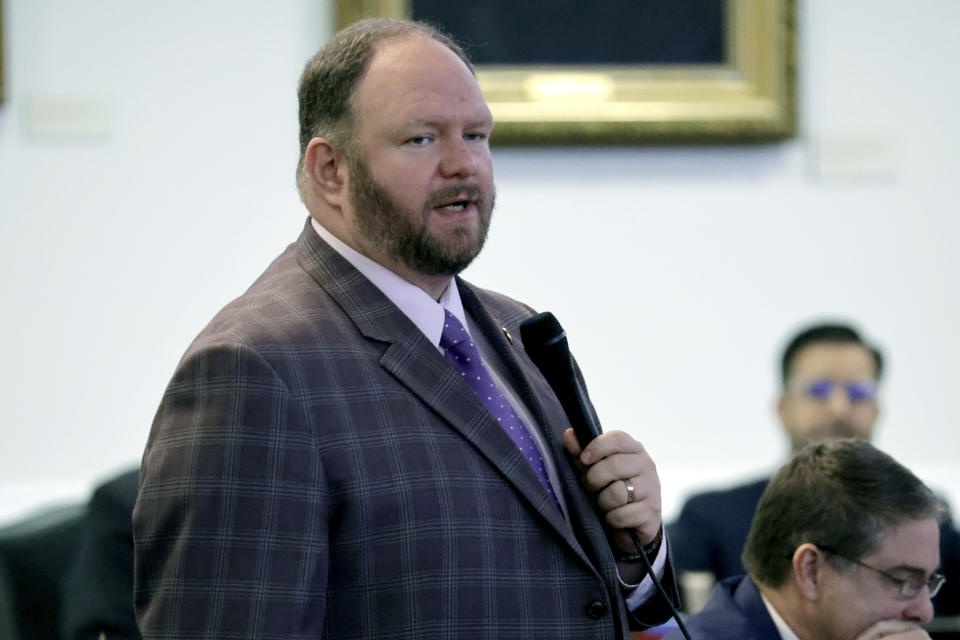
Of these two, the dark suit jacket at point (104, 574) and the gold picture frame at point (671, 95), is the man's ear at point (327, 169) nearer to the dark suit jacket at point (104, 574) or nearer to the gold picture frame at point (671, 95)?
the dark suit jacket at point (104, 574)

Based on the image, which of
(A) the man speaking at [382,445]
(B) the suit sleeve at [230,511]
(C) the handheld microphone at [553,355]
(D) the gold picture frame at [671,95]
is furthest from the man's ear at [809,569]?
(D) the gold picture frame at [671,95]

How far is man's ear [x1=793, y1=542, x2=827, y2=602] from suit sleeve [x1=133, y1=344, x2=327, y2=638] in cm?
128

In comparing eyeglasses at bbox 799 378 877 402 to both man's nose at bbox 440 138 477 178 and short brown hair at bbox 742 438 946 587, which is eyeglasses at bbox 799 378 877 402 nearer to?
short brown hair at bbox 742 438 946 587

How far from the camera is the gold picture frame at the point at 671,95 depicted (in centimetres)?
370

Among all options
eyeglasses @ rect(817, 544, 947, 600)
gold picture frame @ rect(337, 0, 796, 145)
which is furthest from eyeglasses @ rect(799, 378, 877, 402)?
eyeglasses @ rect(817, 544, 947, 600)

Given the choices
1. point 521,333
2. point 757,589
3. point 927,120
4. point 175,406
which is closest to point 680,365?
point 927,120

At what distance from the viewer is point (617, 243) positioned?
383 centimetres

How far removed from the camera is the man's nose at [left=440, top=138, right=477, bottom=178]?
1489 mm

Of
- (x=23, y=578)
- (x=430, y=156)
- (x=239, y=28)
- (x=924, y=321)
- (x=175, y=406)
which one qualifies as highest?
(x=239, y=28)

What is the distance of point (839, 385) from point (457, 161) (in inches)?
97.8

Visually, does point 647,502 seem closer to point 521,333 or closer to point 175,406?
point 521,333

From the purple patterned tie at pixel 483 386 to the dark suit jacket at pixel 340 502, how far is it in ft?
0.20

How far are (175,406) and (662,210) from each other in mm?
2650

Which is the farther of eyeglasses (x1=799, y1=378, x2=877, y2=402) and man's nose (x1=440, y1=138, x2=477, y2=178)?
eyeglasses (x1=799, y1=378, x2=877, y2=402)
